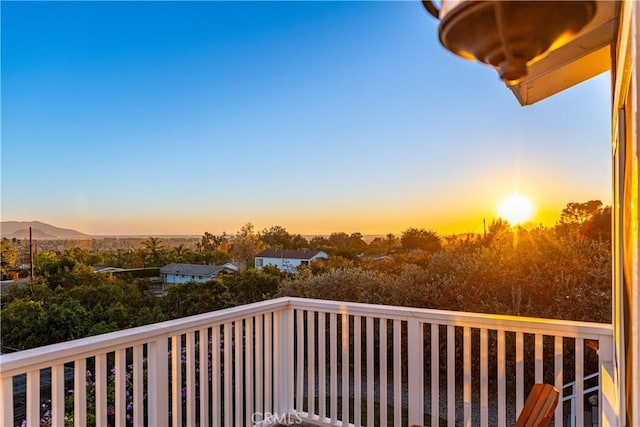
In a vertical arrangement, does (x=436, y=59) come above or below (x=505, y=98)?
above

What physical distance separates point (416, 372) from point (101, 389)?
1.90 m

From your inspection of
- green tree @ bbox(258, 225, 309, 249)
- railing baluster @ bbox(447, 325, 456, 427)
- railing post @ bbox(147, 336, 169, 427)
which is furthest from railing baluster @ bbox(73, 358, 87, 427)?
green tree @ bbox(258, 225, 309, 249)

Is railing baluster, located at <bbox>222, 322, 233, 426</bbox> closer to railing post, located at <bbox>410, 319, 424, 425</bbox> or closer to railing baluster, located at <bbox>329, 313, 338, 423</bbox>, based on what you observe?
railing baluster, located at <bbox>329, 313, 338, 423</bbox>

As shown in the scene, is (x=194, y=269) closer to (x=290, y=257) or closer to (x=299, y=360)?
(x=290, y=257)

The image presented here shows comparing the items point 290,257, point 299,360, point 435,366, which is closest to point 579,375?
point 435,366

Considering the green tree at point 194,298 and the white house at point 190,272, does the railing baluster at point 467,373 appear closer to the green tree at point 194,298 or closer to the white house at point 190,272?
the green tree at point 194,298

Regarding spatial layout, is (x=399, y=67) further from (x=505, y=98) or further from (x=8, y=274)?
(x=8, y=274)

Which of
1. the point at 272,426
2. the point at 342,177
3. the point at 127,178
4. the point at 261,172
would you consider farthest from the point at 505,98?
the point at 127,178

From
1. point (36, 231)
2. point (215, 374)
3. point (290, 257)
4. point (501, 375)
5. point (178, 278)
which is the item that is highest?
point (36, 231)

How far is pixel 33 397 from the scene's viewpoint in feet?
6.75

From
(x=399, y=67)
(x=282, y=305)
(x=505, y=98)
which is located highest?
(x=399, y=67)

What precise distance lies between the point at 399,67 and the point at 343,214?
2104mm

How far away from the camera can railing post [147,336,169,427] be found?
261cm

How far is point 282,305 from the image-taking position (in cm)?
353
